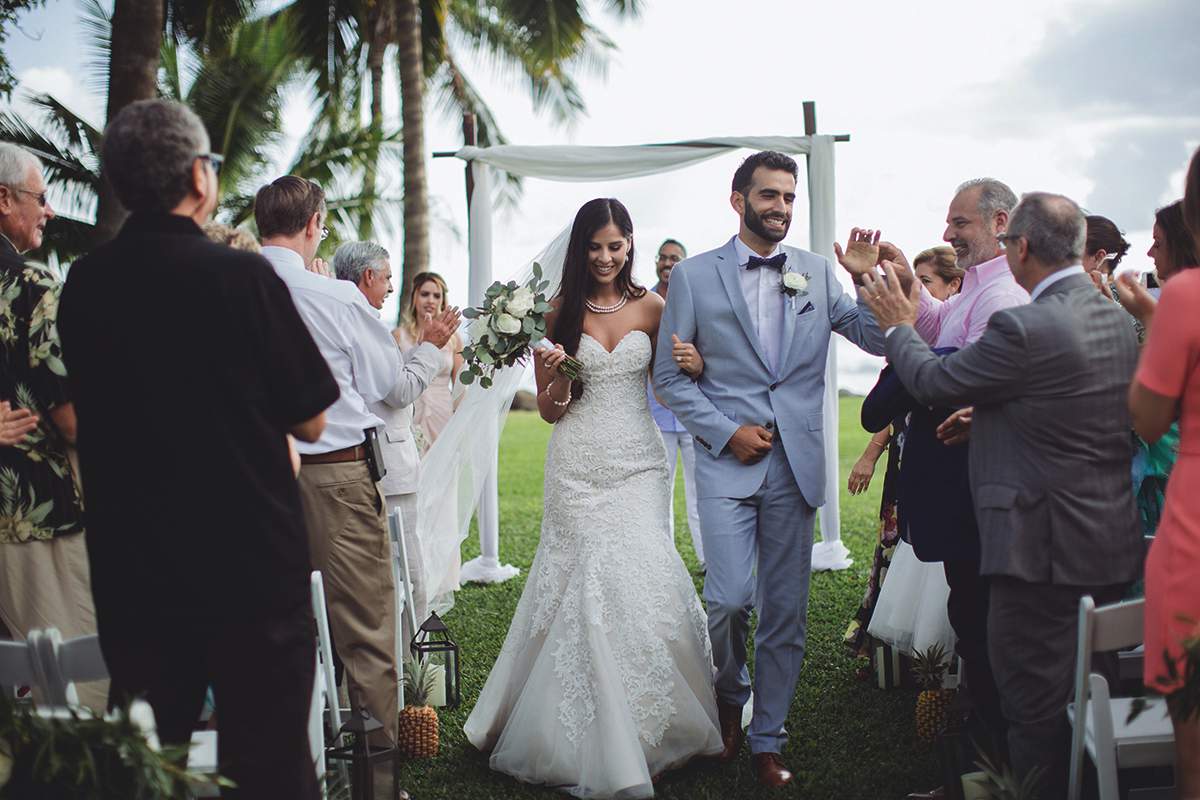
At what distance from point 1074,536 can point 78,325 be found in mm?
2727

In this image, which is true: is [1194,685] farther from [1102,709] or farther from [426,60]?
[426,60]

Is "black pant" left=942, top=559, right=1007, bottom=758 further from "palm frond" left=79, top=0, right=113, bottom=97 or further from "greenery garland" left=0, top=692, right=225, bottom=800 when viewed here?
"palm frond" left=79, top=0, right=113, bottom=97

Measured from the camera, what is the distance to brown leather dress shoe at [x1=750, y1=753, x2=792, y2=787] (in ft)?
13.9

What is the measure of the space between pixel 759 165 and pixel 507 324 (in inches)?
48.8

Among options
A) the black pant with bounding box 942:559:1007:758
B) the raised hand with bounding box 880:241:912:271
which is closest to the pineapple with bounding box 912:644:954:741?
the black pant with bounding box 942:559:1007:758

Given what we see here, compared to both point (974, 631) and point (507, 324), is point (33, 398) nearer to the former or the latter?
point (507, 324)

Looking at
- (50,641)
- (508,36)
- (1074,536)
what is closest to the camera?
(50,641)

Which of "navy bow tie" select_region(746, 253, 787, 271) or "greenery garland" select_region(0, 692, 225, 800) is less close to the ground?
"navy bow tie" select_region(746, 253, 787, 271)

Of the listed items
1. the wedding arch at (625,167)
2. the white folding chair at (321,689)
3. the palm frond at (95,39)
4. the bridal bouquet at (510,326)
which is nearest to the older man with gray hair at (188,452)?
the white folding chair at (321,689)

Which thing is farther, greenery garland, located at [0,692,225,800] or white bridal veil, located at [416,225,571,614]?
white bridal veil, located at [416,225,571,614]

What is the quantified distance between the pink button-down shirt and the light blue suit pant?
32.1 inches

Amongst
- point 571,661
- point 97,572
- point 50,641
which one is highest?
point 97,572

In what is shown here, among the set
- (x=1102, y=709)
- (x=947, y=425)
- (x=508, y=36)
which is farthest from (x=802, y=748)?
(x=508, y=36)

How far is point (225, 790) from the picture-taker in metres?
2.49
